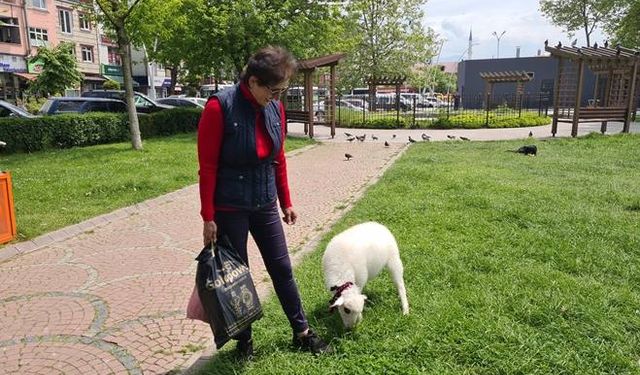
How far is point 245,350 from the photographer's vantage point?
10.9 ft

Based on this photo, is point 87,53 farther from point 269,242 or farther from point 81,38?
point 269,242

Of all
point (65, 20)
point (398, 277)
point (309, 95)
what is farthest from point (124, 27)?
point (65, 20)

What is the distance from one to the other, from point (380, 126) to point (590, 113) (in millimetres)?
9500

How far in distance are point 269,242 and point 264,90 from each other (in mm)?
950

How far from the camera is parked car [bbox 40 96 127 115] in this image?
652 inches

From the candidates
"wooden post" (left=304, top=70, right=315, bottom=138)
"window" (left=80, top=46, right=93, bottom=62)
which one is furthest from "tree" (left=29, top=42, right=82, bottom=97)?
"wooden post" (left=304, top=70, right=315, bottom=138)

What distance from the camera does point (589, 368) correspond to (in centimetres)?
306

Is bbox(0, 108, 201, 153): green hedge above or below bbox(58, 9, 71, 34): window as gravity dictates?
below

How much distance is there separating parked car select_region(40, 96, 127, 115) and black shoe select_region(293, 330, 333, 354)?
15587 mm

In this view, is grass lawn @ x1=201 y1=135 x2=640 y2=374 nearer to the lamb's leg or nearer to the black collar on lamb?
the lamb's leg

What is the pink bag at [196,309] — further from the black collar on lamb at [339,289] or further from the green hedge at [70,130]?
the green hedge at [70,130]

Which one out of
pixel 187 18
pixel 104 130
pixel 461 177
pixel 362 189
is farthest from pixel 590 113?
pixel 104 130

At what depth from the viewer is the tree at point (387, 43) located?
36.9m

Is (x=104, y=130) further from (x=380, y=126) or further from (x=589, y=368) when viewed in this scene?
(x=589, y=368)
